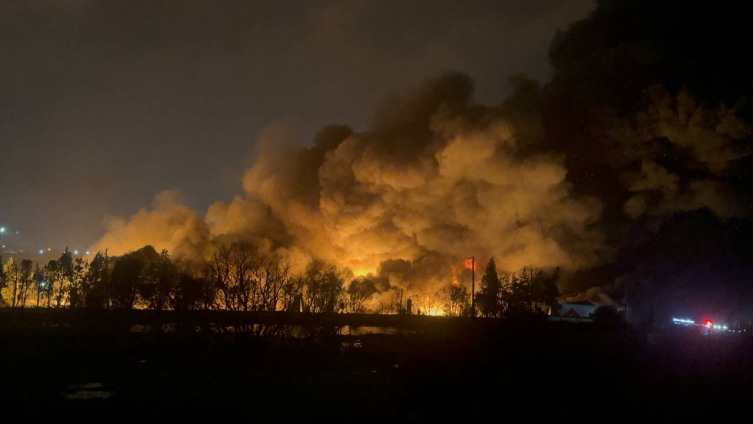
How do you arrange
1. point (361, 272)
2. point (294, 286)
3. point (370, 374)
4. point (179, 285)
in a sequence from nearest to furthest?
point (370, 374) < point (179, 285) < point (294, 286) < point (361, 272)

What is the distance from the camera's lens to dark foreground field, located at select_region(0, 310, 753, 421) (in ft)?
42.8

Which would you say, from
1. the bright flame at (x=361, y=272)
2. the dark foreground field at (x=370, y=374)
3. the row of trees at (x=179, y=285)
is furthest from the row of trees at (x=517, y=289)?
the dark foreground field at (x=370, y=374)

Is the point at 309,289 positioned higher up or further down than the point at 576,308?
higher up

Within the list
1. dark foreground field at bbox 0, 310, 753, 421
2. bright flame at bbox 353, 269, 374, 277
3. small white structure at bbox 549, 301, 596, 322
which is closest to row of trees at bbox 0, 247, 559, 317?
small white structure at bbox 549, 301, 596, 322

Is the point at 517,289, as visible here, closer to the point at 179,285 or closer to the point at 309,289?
the point at 309,289

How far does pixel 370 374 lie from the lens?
17.8 metres

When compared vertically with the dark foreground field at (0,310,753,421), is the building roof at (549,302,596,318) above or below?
above

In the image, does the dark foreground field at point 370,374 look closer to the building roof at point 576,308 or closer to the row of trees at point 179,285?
the row of trees at point 179,285

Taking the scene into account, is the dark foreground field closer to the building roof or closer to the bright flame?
the building roof

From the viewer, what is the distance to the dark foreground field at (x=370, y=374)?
1304 centimetres

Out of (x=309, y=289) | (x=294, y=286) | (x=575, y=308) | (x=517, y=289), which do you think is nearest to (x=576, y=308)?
(x=575, y=308)

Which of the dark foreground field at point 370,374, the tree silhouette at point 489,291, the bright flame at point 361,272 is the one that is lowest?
the dark foreground field at point 370,374

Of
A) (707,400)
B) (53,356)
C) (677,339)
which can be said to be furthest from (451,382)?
(677,339)

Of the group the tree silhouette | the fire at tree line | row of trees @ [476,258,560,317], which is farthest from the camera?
the tree silhouette
